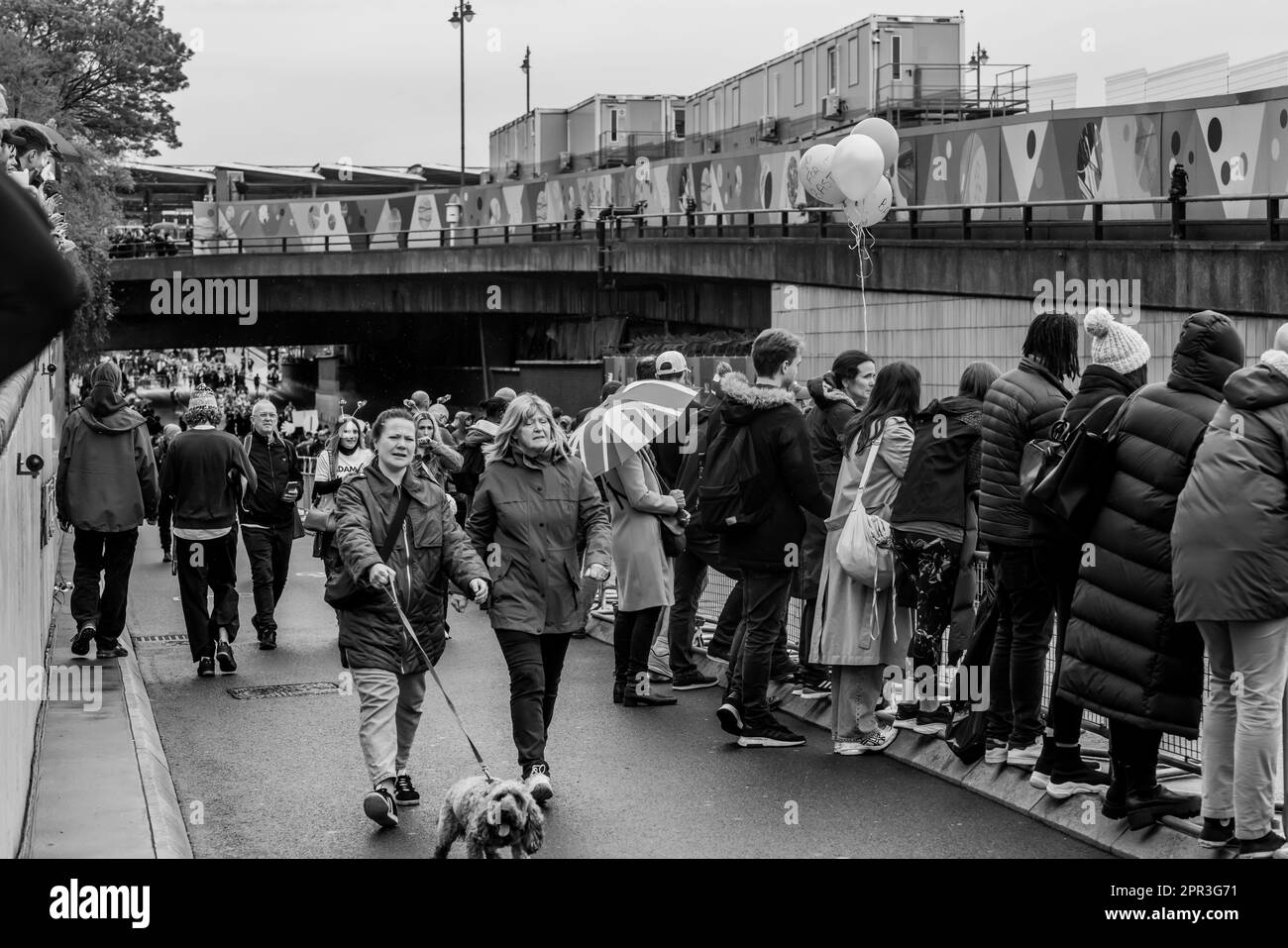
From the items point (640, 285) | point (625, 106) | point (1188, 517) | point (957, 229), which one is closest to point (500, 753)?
point (1188, 517)

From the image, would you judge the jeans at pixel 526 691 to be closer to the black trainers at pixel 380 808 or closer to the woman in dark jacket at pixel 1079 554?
the black trainers at pixel 380 808

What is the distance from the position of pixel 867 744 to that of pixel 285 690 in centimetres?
440

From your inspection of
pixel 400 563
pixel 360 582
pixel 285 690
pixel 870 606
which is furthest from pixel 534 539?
pixel 285 690

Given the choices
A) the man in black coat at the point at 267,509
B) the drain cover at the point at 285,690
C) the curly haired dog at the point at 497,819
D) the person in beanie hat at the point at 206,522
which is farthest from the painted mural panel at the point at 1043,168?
the curly haired dog at the point at 497,819

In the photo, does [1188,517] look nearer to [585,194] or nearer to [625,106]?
[585,194]

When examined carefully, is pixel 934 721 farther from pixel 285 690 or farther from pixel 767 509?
pixel 285 690

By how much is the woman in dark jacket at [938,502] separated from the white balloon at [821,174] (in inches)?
376

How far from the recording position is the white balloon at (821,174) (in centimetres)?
1764

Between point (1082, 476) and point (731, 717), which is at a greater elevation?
point (1082, 476)

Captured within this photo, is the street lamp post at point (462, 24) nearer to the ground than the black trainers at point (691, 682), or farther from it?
farther from it

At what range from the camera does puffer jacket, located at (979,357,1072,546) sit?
7.54 m

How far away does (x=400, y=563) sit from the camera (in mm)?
7668

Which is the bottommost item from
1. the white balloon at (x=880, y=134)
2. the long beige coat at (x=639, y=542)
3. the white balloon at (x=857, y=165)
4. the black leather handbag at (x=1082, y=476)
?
the long beige coat at (x=639, y=542)
